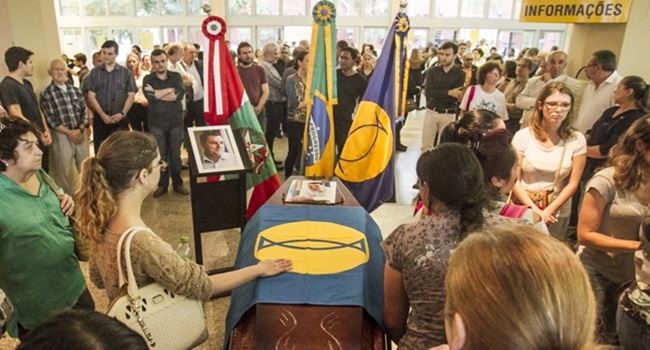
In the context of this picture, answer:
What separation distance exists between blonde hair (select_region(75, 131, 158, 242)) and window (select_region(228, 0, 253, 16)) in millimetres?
13918

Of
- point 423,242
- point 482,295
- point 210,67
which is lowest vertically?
point 423,242

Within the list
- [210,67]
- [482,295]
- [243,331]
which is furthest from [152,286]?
[210,67]

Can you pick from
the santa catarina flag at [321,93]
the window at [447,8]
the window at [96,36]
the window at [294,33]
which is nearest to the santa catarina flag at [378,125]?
the santa catarina flag at [321,93]

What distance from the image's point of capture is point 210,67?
3293mm

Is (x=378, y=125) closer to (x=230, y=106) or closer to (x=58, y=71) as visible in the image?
(x=230, y=106)

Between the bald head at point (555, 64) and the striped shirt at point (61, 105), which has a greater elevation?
the bald head at point (555, 64)

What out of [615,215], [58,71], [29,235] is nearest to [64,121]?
[58,71]

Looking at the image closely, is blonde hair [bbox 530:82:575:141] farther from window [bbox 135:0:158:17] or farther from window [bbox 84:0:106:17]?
window [bbox 84:0:106:17]

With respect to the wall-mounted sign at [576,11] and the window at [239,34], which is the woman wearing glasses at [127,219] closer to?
the wall-mounted sign at [576,11]

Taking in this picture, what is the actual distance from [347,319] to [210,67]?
2310 millimetres

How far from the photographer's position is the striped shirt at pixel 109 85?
4.68m

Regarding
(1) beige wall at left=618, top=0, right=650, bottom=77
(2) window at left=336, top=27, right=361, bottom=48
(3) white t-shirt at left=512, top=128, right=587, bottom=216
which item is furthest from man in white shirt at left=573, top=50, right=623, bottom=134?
(2) window at left=336, top=27, right=361, bottom=48

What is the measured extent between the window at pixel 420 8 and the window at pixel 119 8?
9.20m

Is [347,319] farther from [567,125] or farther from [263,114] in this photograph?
[263,114]
